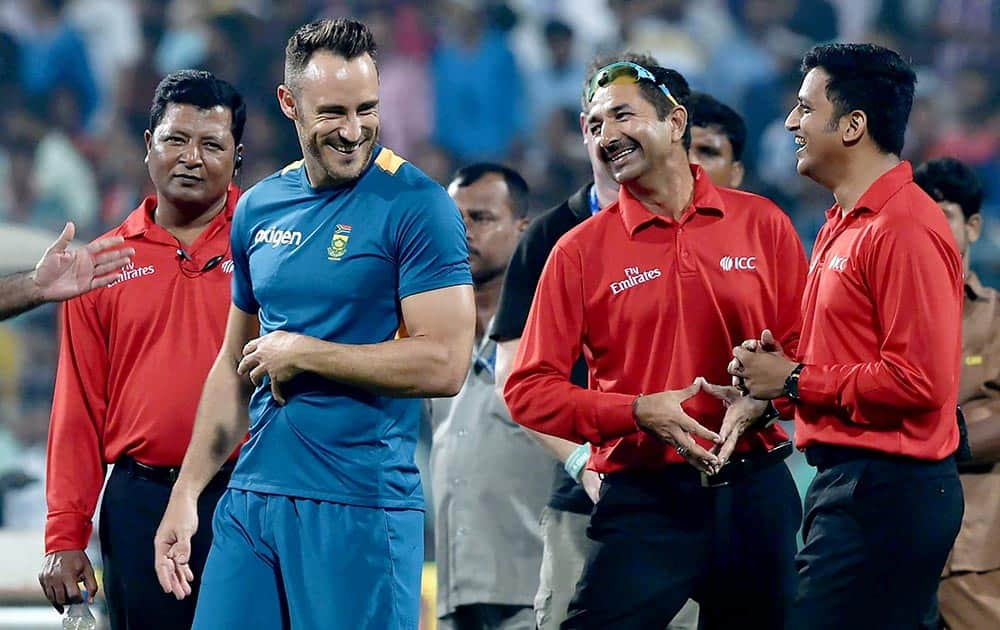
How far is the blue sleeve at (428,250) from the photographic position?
12.2 ft

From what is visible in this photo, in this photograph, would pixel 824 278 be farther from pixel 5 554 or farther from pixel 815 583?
pixel 5 554

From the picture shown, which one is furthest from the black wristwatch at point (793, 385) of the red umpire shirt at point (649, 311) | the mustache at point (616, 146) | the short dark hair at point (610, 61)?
the short dark hair at point (610, 61)

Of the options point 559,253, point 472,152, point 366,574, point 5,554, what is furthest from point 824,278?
point 472,152

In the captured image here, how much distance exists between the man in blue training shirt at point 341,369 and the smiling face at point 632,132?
634 millimetres

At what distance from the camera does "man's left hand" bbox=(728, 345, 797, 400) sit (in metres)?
3.90

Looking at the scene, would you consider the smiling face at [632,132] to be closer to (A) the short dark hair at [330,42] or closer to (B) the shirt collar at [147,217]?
(A) the short dark hair at [330,42]

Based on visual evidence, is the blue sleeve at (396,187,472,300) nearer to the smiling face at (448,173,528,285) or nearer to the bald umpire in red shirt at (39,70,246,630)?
the bald umpire in red shirt at (39,70,246,630)

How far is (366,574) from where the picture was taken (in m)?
3.69

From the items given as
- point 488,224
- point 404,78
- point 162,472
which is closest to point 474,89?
point 404,78

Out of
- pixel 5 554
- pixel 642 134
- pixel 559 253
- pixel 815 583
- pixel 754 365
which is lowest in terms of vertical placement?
pixel 5 554

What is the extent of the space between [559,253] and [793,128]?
2.31 ft

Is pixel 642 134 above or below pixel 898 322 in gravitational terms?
above

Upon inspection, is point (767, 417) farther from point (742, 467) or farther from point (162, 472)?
point (162, 472)

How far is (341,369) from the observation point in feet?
12.0
